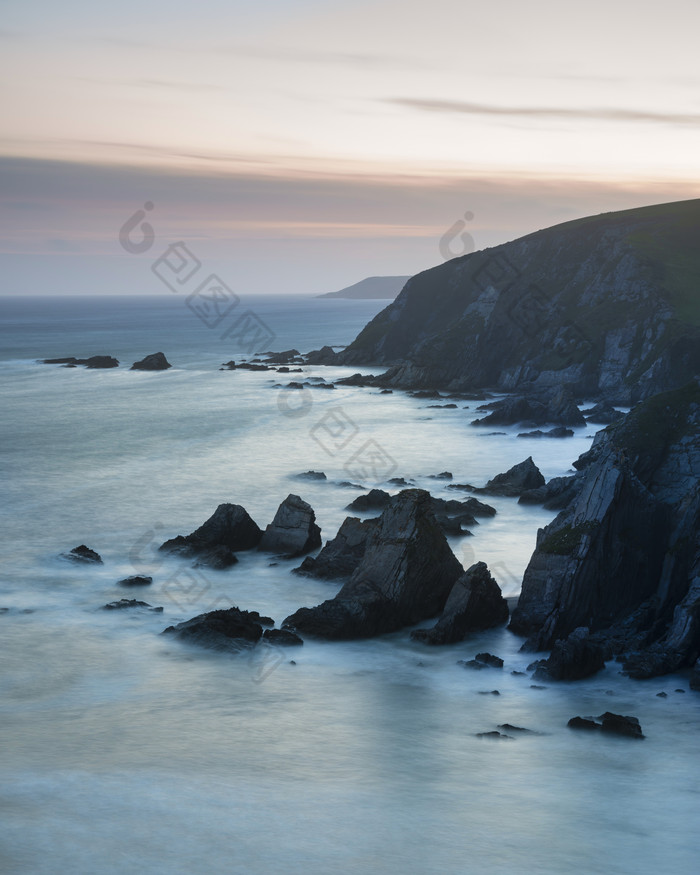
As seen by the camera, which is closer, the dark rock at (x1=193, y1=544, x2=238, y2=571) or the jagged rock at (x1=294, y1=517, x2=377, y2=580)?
the jagged rock at (x1=294, y1=517, x2=377, y2=580)

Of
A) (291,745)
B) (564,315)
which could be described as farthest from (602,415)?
(291,745)

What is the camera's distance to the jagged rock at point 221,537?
50219 mm

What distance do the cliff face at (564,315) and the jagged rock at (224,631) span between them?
7972 centimetres

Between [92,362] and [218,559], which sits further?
[92,362]

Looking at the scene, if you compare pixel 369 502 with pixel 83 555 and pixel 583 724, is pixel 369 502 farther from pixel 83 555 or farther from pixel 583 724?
pixel 583 724

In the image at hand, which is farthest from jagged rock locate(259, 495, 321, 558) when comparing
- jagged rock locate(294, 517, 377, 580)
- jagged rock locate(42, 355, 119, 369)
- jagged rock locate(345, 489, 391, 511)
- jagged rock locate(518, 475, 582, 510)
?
jagged rock locate(42, 355, 119, 369)

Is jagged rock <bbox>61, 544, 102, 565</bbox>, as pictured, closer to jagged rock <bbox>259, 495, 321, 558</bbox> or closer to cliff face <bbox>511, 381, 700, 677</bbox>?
jagged rock <bbox>259, 495, 321, 558</bbox>

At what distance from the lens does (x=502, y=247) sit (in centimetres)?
15750

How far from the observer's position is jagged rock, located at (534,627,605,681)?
114 feet

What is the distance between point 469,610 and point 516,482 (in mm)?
26789

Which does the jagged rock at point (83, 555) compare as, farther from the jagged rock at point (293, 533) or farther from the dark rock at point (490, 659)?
the dark rock at point (490, 659)

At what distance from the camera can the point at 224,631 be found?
38531mm

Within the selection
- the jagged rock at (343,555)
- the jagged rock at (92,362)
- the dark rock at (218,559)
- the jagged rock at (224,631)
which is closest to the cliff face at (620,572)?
the jagged rock at (343,555)

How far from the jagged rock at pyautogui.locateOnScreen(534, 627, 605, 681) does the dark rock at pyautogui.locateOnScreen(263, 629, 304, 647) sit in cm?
Answer: 963
